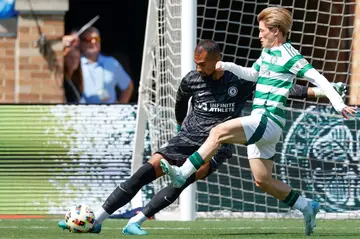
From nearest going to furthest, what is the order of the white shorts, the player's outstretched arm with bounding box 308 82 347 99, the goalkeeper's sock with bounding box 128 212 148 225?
the white shorts < the player's outstretched arm with bounding box 308 82 347 99 < the goalkeeper's sock with bounding box 128 212 148 225

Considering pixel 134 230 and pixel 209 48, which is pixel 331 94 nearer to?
pixel 209 48

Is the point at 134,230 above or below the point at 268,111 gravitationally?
below

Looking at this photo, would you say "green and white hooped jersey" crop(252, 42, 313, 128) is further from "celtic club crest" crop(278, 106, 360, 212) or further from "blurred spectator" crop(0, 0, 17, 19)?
"blurred spectator" crop(0, 0, 17, 19)

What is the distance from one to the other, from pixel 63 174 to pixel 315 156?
2741 millimetres

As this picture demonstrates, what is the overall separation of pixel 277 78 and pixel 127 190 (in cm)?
157

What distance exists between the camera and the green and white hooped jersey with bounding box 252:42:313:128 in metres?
9.32

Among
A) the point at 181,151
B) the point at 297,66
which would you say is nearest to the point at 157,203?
the point at 181,151

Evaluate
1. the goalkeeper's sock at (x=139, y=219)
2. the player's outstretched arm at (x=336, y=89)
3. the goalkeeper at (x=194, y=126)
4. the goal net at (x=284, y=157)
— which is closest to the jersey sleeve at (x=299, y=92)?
the player's outstretched arm at (x=336, y=89)

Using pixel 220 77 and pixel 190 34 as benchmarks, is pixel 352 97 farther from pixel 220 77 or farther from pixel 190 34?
pixel 220 77

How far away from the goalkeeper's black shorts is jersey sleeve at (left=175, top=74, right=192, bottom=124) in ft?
0.70

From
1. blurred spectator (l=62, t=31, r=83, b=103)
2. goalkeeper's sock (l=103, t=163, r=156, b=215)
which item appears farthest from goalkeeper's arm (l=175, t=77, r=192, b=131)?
blurred spectator (l=62, t=31, r=83, b=103)

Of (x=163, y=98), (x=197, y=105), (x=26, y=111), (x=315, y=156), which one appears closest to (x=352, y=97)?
(x=315, y=156)

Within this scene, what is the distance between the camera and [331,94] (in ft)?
29.8

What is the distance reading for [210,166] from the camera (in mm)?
10195
